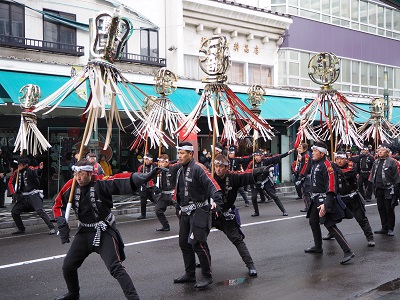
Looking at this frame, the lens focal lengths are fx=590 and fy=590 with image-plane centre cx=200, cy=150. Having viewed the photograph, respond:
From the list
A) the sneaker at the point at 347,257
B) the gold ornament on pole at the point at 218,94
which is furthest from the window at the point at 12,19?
the sneaker at the point at 347,257

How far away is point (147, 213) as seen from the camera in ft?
53.6

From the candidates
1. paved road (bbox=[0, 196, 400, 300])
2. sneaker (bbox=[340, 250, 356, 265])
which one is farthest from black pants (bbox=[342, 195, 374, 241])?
sneaker (bbox=[340, 250, 356, 265])

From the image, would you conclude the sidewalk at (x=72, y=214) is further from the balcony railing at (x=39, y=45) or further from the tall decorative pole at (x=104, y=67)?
the tall decorative pole at (x=104, y=67)

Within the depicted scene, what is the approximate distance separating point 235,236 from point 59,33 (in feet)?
43.4

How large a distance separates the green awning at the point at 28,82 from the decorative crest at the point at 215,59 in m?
7.55

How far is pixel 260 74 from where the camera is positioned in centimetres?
2680

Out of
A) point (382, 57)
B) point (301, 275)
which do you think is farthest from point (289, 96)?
point (301, 275)

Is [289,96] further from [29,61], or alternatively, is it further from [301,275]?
[301,275]

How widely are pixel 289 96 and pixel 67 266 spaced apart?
835 inches

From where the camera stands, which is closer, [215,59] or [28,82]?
[215,59]

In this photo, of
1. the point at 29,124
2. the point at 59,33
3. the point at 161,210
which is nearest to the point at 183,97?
the point at 59,33

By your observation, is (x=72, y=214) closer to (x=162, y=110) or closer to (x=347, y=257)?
(x=162, y=110)

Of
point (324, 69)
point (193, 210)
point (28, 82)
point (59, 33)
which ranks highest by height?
point (59, 33)

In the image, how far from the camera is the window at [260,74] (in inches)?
1037
